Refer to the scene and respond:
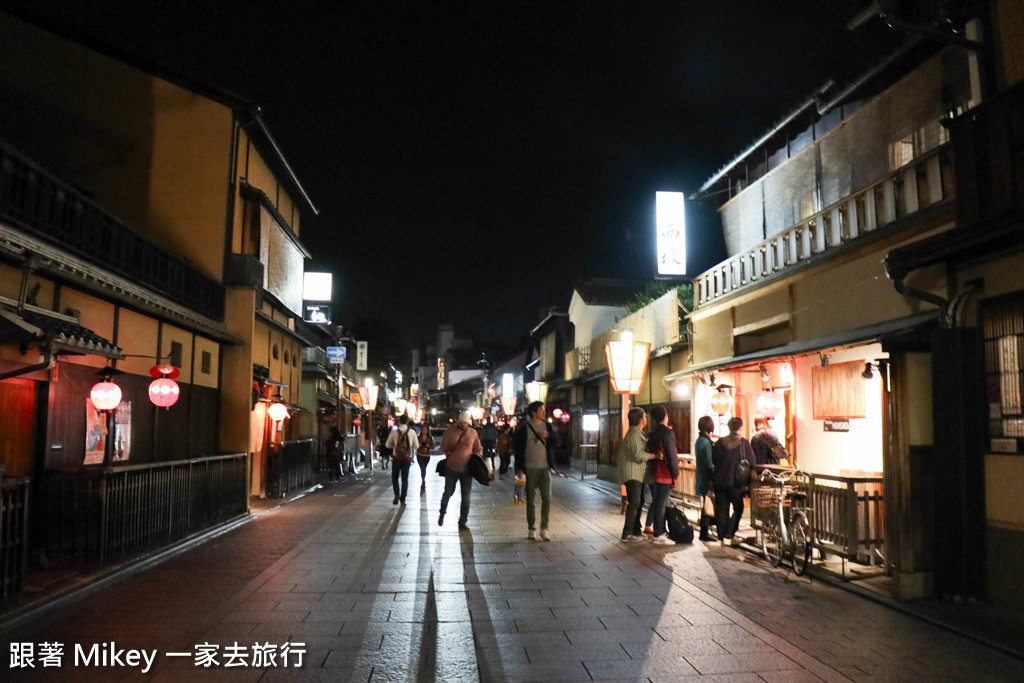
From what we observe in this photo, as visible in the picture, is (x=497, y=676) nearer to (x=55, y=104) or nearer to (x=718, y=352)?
(x=718, y=352)

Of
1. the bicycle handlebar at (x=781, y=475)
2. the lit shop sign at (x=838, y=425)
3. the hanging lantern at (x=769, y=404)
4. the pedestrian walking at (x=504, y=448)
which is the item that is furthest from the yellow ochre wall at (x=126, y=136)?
the lit shop sign at (x=838, y=425)

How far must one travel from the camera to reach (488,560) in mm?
10211

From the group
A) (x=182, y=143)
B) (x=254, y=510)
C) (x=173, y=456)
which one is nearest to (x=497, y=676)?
(x=173, y=456)

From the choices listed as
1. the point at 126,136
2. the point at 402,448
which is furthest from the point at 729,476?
the point at 126,136

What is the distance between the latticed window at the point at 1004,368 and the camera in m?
7.59

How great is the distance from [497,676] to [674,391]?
50.2 ft

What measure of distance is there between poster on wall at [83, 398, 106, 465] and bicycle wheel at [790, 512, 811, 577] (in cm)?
1037

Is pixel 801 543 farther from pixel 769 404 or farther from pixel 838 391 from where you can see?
pixel 838 391

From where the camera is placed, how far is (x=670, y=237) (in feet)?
60.0

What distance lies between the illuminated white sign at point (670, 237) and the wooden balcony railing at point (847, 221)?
1.36 m

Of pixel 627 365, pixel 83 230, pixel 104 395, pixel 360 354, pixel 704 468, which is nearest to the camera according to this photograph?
pixel 104 395

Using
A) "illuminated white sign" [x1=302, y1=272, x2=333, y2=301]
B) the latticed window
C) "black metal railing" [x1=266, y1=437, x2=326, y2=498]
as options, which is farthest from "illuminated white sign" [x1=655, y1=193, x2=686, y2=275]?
"illuminated white sign" [x1=302, y1=272, x2=333, y2=301]

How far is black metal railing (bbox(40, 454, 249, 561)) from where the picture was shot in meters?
9.40

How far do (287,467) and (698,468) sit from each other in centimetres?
1287
